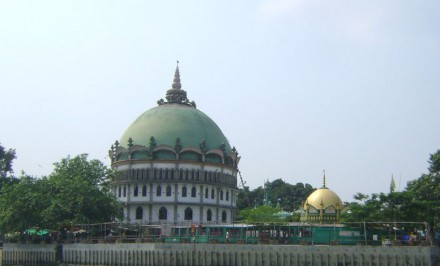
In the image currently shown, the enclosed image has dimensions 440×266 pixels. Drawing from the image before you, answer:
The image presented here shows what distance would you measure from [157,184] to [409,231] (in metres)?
52.9

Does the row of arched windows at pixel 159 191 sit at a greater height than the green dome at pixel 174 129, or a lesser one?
lesser

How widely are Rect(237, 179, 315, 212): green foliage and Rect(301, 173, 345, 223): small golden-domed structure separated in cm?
5808

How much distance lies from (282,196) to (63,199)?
107 m

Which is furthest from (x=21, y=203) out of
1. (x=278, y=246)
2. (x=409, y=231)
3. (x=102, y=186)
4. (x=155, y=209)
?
(x=409, y=231)

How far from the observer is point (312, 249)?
63.7 metres

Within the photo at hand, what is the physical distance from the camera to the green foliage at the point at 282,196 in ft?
596

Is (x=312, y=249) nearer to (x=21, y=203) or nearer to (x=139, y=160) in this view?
Answer: (x=21, y=203)

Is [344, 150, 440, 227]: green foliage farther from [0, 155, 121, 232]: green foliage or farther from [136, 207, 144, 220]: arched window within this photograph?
[136, 207, 144, 220]: arched window

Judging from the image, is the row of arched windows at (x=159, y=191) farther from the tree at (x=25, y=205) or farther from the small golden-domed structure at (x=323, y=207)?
the tree at (x=25, y=205)

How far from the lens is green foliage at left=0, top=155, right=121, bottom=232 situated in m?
86.4

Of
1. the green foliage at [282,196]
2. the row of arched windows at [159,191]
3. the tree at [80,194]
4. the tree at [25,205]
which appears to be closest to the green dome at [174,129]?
the row of arched windows at [159,191]

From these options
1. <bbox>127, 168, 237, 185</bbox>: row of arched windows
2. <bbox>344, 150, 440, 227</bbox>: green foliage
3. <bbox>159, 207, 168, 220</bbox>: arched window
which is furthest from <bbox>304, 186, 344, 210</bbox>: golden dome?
<bbox>344, 150, 440, 227</bbox>: green foliage

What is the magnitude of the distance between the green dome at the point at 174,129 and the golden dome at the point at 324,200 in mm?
17230

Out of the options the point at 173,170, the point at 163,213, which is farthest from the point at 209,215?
the point at 173,170
